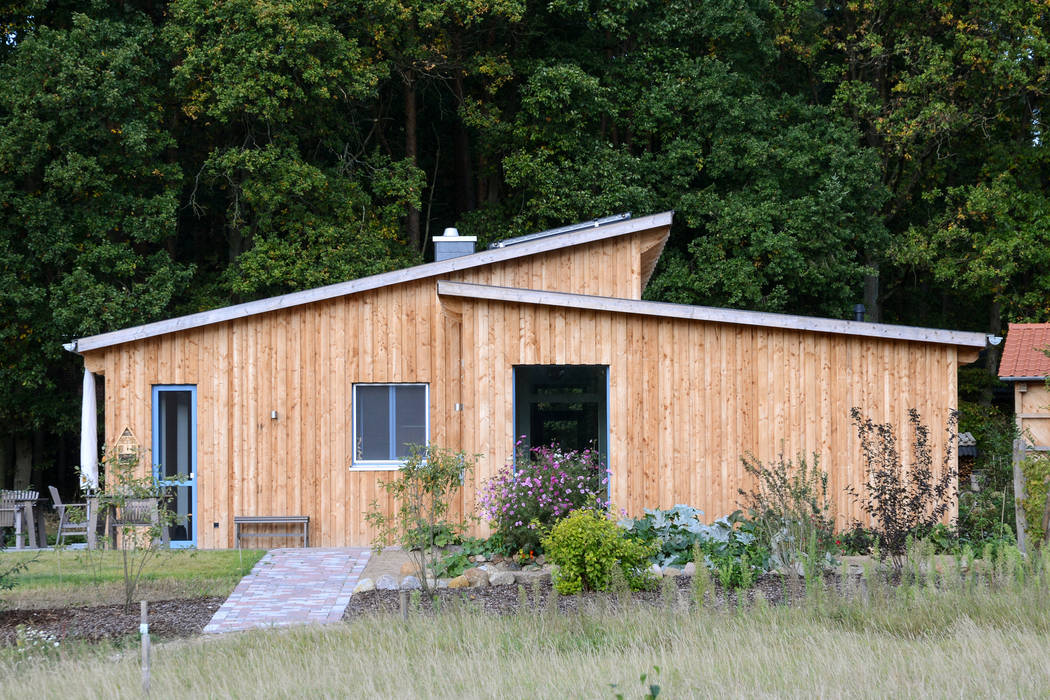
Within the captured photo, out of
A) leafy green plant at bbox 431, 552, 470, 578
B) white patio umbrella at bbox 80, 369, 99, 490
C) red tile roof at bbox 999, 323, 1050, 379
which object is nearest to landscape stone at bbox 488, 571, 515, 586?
leafy green plant at bbox 431, 552, 470, 578

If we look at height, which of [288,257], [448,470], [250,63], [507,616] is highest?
[250,63]

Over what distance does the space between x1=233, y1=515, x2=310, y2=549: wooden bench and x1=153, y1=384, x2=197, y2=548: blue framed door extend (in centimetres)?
64

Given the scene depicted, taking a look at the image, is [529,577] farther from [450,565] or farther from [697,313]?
[697,313]

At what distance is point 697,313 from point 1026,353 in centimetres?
788

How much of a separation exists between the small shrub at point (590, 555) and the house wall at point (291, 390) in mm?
4417

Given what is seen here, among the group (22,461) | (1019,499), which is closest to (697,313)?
(1019,499)

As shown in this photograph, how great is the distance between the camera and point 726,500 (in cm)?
1336

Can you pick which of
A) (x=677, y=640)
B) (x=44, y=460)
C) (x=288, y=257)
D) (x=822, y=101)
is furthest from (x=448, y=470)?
(x=822, y=101)

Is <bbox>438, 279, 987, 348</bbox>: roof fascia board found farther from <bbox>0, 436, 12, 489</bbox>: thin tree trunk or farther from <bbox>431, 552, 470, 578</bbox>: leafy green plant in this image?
<bbox>0, 436, 12, 489</bbox>: thin tree trunk

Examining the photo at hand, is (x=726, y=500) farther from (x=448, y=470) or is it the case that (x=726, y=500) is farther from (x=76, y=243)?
(x=76, y=243)

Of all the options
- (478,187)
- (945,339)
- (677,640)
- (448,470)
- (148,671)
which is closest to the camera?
(148,671)

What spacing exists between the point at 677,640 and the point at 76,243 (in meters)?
18.1

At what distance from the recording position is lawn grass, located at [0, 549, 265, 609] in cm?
1048

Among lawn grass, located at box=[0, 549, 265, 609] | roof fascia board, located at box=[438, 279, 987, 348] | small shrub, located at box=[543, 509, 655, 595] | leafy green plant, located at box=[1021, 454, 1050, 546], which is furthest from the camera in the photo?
roof fascia board, located at box=[438, 279, 987, 348]
